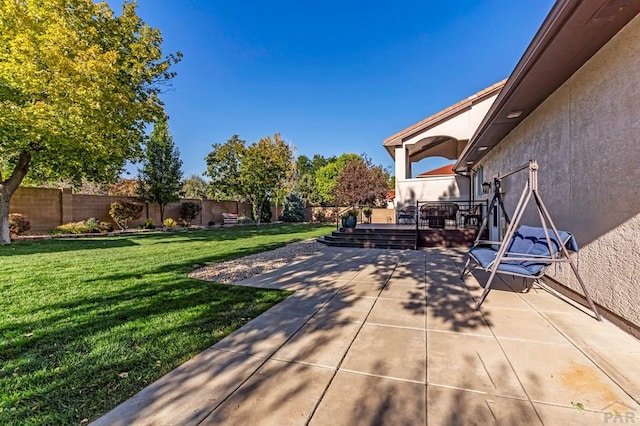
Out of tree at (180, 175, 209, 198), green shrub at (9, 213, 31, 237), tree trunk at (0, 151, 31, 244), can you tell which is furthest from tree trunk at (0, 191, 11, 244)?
tree at (180, 175, 209, 198)

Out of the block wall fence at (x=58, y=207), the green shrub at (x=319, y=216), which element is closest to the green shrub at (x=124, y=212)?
the block wall fence at (x=58, y=207)

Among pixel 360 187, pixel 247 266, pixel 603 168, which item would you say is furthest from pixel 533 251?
pixel 360 187

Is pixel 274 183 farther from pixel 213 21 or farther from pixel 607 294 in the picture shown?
pixel 607 294

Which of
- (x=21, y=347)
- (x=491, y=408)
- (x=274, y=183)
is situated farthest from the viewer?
(x=274, y=183)

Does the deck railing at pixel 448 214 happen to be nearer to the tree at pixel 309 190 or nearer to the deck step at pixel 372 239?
the deck step at pixel 372 239

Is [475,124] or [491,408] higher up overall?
[475,124]

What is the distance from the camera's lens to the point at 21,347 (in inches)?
106

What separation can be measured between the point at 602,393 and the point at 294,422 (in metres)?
2.13

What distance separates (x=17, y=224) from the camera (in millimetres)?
11586

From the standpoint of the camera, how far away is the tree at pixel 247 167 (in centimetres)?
2098

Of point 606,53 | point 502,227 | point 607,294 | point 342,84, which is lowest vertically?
point 607,294

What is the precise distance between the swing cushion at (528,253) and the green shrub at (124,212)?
16810mm

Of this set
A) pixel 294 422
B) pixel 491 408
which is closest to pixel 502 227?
pixel 491 408

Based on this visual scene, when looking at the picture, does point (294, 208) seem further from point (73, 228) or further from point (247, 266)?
point (247, 266)
